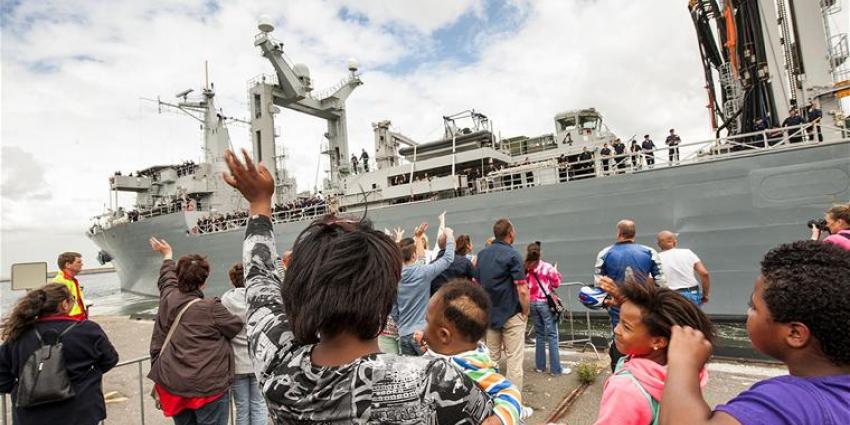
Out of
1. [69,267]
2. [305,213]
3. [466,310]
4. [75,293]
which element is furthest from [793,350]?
[305,213]

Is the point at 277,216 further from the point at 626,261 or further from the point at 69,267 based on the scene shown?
the point at 626,261

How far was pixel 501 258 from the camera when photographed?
3.93 metres

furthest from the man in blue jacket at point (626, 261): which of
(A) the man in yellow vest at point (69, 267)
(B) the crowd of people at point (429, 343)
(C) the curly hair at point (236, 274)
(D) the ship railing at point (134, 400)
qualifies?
(A) the man in yellow vest at point (69, 267)

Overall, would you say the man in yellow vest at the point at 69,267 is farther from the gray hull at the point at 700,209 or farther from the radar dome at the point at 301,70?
the radar dome at the point at 301,70

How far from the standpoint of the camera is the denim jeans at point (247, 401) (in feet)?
10.4

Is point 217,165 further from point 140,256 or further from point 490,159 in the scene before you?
point 490,159

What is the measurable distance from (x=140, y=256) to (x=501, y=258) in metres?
24.3

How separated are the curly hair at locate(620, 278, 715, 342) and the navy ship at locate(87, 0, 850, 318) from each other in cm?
453

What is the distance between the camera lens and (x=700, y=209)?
9.30 meters

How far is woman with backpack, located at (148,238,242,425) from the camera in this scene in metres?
2.59

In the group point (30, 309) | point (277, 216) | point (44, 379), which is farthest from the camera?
point (277, 216)

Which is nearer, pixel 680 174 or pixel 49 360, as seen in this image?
pixel 49 360

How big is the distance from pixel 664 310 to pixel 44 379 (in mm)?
3222

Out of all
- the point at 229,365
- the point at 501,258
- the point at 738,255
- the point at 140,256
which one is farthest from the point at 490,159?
the point at 140,256
